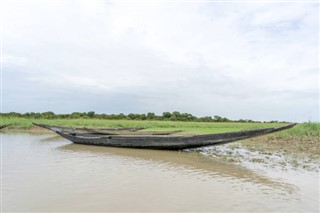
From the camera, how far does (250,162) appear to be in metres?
7.39

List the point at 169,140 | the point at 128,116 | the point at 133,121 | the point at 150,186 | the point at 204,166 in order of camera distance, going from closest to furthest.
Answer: the point at 150,186 → the point at 204,166 → the point at 169,140 → the point at 133,121 → the point at 128,116

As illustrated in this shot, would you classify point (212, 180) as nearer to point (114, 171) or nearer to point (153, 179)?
point (153, 179)

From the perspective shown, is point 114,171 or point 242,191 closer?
point 242,191

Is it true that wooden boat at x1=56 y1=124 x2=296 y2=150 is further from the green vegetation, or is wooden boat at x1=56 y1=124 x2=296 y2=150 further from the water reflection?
the green vegetation

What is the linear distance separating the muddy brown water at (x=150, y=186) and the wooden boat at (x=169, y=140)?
1182 millimetres

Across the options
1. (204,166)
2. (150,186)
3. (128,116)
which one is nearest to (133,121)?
(128,116)

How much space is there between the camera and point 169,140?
367 inches

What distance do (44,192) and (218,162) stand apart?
444cm

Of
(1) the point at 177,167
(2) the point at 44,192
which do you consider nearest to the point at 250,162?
(1) the point at 177,167

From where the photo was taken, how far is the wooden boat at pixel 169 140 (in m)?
8.06

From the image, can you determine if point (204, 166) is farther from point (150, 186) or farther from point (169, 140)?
point (169, 140)

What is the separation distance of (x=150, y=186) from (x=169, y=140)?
176 inches

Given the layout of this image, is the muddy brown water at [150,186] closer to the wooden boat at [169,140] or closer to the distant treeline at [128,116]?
the wooden boat at [169,140]

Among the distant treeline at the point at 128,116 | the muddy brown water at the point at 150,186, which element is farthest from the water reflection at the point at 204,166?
the distant treeline at the point at 128,116
